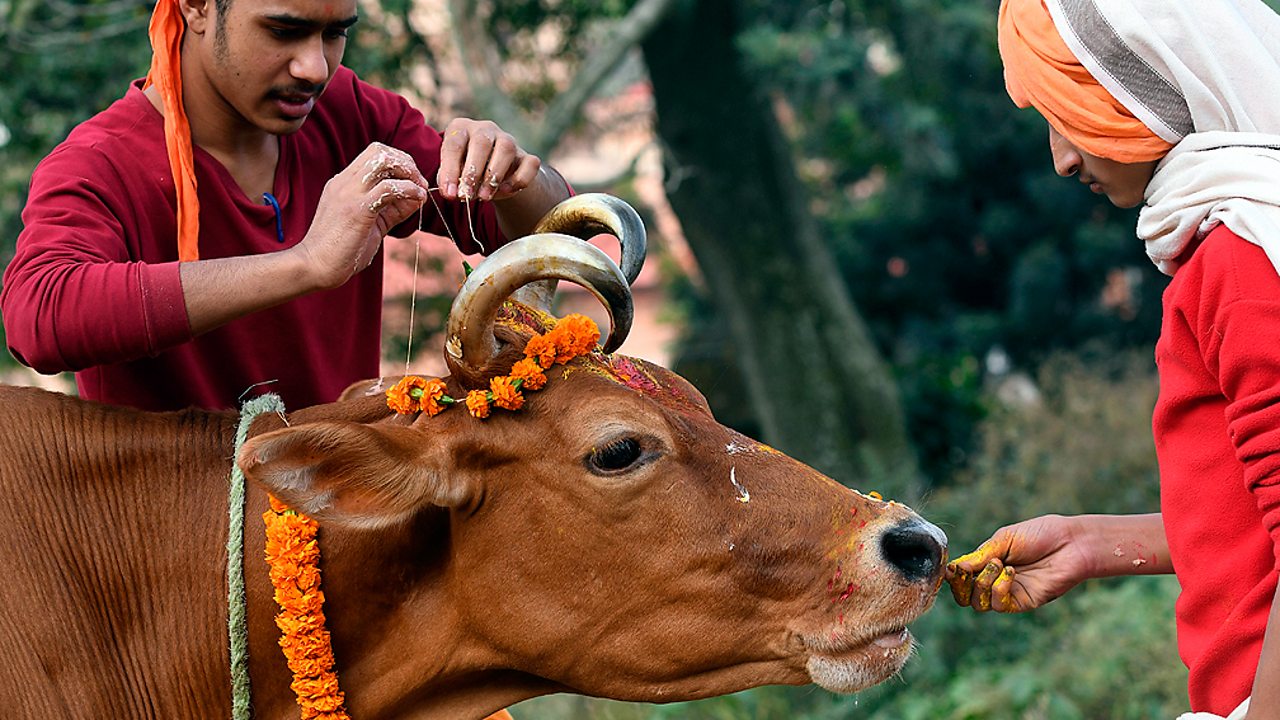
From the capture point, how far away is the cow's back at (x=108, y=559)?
3.21 metres

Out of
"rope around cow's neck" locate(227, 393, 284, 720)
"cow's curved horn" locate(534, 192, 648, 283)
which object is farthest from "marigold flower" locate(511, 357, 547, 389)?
"rope around cow's neck" locate(227, 393, 284, 720)

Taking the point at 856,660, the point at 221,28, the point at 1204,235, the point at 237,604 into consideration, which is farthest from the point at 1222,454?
the point at 221,28

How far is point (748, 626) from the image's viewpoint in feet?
11.3

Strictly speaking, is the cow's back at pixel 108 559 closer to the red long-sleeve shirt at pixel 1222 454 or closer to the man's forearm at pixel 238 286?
the man's forearm at pixel 238 286

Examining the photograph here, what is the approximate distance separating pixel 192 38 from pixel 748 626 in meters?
1.99

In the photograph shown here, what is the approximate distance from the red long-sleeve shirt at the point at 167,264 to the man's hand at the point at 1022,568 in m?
1.59

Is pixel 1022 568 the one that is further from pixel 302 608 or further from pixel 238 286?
pixel 238 286

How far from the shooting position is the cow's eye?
3.38 meters

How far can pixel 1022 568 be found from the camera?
11.4 feet

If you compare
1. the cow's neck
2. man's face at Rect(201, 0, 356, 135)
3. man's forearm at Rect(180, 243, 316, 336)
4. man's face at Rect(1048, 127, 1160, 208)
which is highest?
man's face at Rect(201, 0, 356, 135)

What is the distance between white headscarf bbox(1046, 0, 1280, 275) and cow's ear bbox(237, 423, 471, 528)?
1.62 meters

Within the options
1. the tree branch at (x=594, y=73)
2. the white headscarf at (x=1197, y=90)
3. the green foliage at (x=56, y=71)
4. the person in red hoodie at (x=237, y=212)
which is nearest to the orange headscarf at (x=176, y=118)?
the person in red hoodie at (x=237, y=212)

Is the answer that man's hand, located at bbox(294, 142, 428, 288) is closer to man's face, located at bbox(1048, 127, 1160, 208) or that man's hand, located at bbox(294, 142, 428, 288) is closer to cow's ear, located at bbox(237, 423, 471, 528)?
cow's ear, located at bbox(237, 423, 471, 528)

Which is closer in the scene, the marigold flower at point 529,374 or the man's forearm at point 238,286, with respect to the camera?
the man's forearm at point 238,286
